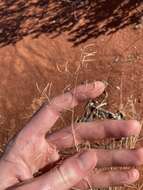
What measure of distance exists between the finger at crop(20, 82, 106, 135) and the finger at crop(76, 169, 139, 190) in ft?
1.58

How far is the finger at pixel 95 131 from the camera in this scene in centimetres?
329

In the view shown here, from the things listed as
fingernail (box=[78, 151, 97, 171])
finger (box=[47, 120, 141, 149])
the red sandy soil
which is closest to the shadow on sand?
the red sandy soil

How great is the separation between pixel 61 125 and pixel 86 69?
2.70 feet

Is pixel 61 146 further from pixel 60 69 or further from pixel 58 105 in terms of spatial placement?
pixel 60 69

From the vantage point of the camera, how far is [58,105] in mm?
3412

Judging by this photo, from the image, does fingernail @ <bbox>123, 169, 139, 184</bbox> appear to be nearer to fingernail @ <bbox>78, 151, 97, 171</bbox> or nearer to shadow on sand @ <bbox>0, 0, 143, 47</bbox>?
fingernail @ <bbox>78, 151, 97, 171</bbox>

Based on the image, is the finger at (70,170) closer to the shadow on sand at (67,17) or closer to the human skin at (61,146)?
the human skin at (61,146)

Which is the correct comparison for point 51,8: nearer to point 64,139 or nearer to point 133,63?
point 133,63

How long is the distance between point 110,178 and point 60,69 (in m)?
2.80

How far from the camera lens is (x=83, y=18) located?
6676 millimetres

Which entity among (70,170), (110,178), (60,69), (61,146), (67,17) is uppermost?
(70,170)

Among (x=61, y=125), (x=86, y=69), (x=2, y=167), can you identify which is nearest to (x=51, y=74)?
(x=86, y=69)

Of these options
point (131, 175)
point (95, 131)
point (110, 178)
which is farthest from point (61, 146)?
point (131, 175)

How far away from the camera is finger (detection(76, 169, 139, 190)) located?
340cm
